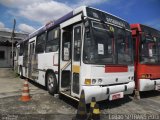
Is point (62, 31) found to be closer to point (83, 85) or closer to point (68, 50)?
point (68, 50)

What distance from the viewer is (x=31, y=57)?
10430mm

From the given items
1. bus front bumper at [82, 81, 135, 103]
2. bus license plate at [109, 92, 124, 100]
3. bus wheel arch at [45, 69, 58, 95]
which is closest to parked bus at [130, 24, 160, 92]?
bus front bumper at [82, 81, 135, 103]

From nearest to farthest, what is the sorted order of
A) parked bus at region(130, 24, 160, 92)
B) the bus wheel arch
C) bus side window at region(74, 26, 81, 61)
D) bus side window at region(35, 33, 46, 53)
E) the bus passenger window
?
bus side window at region(74, 26, 81, 61)
the bus wheel arch
the bus passenger window
parked bus at region(130, 24, 160, 92)
bus side window at region(35, 33, 46, 53)

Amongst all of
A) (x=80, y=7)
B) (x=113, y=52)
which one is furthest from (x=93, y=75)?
(x=80, y=7)

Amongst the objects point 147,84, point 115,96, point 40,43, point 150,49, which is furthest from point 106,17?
point 40,43

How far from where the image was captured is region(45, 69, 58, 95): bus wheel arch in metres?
7.17

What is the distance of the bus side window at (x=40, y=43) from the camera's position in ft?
28.4

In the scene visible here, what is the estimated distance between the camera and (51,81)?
754 cm

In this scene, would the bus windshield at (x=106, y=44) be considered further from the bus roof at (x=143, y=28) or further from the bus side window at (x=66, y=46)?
the bus side window at (x=66, y=46)

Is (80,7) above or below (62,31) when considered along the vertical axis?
above

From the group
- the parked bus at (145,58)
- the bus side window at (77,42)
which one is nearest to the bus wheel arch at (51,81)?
the bus side window at (77,42)

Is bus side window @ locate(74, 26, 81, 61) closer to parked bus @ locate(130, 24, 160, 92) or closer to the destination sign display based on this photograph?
the destination sign display

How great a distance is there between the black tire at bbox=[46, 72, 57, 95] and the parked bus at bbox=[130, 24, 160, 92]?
3217 millimetres

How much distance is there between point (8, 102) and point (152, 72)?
18.3ft
